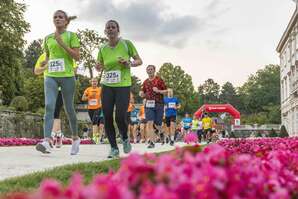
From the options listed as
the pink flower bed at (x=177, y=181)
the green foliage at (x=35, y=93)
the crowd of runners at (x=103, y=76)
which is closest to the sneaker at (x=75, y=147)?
the crowd of runners at (x=103, y=76)

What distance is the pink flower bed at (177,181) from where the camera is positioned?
1896 mm

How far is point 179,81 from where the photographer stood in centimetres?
10975

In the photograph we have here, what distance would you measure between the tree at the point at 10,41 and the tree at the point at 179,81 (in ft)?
224

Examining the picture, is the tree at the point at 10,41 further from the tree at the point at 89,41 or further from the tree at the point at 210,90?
the tree at the point at 210,90

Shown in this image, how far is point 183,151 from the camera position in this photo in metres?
2.83

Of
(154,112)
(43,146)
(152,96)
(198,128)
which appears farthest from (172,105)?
(198,128)

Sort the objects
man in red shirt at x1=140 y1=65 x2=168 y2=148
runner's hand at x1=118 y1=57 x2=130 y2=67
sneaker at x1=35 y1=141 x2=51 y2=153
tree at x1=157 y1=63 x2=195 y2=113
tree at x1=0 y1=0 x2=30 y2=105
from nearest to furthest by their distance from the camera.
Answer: runner's hand at x1=118 y1=57 x2=130 y2=67 < sneaker at x1=35 y1=141 x2=51 y2=153 < man in red shirt at x1=140 y1=65 x2=168 y2=148 < tree at x1=0 y1=0 x2=30 y2=105 < tree at x1=157 y1=63 x2=195 y2=113

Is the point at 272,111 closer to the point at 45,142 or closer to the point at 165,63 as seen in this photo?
the point at 165,63

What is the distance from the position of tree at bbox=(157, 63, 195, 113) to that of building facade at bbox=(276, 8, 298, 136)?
1411 inches

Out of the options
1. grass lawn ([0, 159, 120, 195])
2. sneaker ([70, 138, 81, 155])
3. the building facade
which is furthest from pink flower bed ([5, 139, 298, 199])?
the building facade

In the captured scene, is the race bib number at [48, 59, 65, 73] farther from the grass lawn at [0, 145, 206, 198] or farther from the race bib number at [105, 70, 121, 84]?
the grass lawn at [0, 145, 206, 198]

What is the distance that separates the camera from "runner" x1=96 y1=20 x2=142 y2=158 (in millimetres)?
8523

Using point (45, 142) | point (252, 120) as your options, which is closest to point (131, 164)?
point (45, 142)

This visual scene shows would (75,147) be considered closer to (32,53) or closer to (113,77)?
(113,77)
